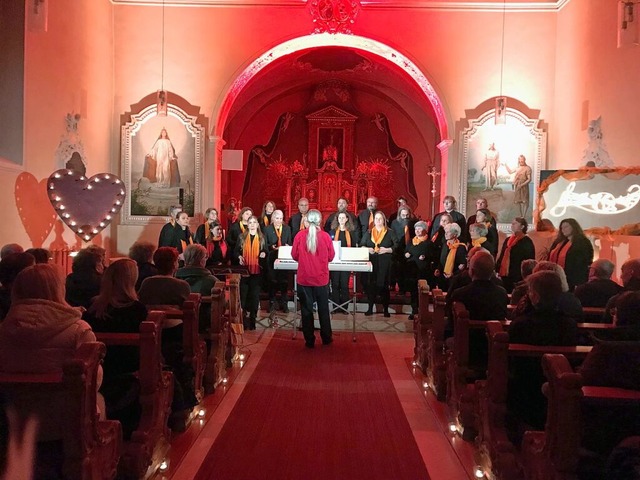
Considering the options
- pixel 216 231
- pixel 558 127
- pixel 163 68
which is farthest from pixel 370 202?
pixel 163 68

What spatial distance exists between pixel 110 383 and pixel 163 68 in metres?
9.31

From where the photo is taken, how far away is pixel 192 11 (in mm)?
12367

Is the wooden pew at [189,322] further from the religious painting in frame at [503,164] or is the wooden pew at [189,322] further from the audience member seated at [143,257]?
the religious painting in frame at [503,164]

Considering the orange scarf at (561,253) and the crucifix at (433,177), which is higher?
the crucifix at (433,177)

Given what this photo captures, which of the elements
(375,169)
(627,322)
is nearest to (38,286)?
(627,322)

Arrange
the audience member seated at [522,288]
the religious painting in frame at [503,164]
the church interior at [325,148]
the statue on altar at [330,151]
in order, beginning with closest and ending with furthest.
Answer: the church interior at [325,148], the audience member seated at [522,288], the religious painting in frame at [503,164], the statue on altar at [330,151]

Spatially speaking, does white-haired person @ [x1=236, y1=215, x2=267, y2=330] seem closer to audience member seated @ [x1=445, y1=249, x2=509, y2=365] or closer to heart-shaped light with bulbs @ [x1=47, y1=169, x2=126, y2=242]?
heart-shaped light with bulbs @ [x1=47, y1=169, x2=126, y2=242]

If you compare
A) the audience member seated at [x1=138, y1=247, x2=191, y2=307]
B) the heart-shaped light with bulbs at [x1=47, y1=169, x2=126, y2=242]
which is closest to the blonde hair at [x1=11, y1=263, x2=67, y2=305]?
the audience member seated at [x1=138, y1=247, x2=191, y2=307]

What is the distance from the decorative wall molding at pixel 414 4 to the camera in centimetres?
1215

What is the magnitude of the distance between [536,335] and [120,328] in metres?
2.61

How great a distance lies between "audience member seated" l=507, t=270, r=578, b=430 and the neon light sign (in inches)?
192

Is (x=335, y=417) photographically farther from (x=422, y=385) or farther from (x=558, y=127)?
(x=558, y=127)

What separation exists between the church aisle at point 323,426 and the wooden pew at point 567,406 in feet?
5.06

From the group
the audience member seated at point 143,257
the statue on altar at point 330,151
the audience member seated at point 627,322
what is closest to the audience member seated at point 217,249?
the audience member seated at point 143,257
